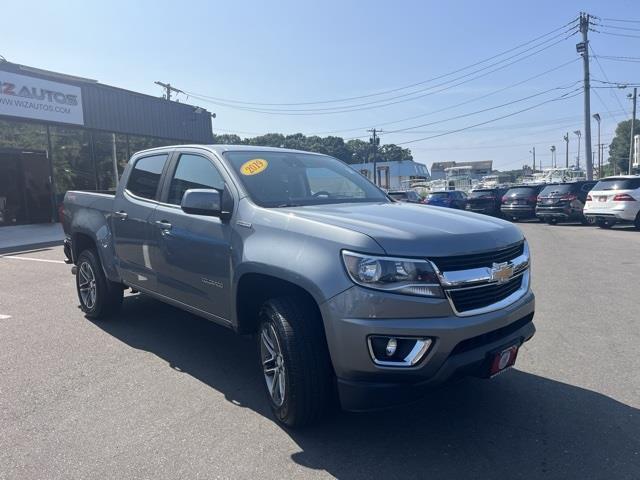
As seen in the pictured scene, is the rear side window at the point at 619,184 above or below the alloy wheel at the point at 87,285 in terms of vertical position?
above

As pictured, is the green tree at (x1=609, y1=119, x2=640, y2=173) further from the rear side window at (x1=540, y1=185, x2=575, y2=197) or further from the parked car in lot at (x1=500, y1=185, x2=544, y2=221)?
the rear side window at (x1=540, y1=185, x2=575, y2=197)

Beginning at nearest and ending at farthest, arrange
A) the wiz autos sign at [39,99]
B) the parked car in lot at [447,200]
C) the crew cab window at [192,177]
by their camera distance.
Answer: the crew cab window at [192,177] < the wiz autos sign at [39,99] < the parked car in lot at [447,200]

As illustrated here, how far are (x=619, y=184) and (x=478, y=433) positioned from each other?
1493 cm

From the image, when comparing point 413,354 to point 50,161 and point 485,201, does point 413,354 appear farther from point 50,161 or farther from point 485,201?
point 485,201

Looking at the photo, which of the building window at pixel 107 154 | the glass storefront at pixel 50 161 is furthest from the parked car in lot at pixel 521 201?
the building window at pixel 107 154

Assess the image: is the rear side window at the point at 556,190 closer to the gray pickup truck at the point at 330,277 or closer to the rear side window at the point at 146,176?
the gray pickup truck at the point at 330,277

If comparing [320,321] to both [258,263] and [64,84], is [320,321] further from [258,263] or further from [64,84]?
[64,84]

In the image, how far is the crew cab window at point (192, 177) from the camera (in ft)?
13.5

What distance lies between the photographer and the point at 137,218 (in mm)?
4809

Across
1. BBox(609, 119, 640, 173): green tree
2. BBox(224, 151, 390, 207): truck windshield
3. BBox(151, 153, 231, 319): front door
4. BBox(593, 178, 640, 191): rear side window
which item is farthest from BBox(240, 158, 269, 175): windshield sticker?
BBox(609, 119, 640, 173): green tree

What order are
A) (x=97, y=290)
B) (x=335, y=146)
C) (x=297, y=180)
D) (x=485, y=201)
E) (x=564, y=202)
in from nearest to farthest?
(x=297, y=180) < (x=97, y=290) < (x=564, y=202) < (x=485, y=201) < (x=335, y=146)

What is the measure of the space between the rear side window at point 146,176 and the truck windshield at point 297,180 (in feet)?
3.37

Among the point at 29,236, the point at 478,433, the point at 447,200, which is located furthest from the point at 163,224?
the point at 447,200

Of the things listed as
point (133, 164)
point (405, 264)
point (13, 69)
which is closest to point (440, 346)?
point (405, 264)
